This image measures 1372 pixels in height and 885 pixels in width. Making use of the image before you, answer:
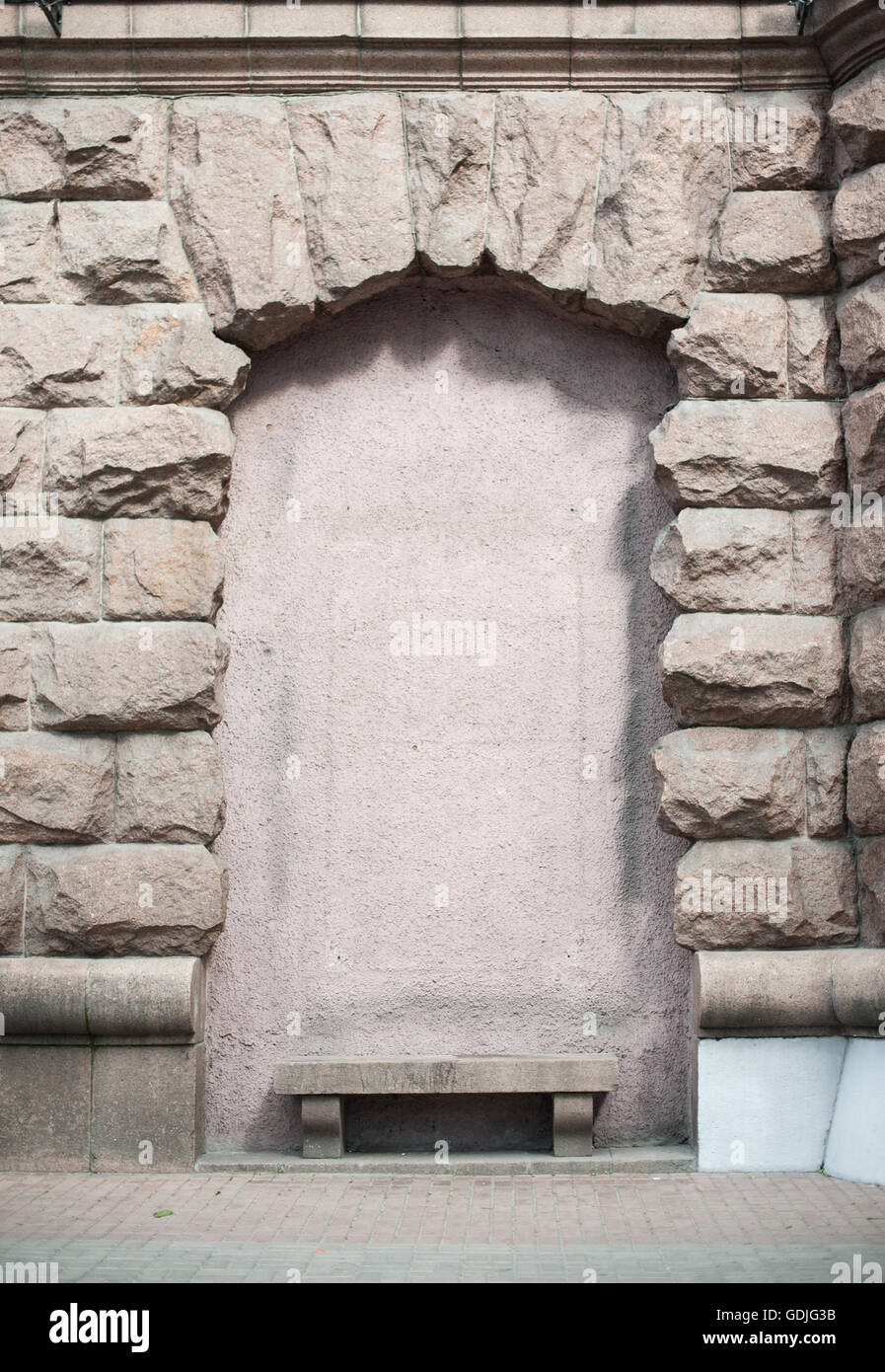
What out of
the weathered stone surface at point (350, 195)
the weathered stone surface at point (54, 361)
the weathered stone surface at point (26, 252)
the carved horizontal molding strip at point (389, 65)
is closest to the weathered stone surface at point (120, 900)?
the weathered stone surface at point (54, 361)

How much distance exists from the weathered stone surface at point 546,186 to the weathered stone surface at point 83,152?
5.25 ft

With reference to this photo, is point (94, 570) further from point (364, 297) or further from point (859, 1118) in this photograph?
point (859, 1118)

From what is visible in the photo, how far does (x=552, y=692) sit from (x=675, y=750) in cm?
68

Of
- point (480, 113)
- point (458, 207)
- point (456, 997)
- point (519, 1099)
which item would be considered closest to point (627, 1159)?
point (519, 1099)

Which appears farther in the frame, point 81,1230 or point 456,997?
point 456,997

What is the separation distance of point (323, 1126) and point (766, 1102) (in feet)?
6.31

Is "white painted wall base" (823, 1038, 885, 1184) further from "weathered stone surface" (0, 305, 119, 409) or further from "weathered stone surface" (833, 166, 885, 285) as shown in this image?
"weathered stone surface" (0, 305, 119, 409)

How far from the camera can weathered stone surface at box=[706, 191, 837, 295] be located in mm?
6359

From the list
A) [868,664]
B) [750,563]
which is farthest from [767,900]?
[750,563]

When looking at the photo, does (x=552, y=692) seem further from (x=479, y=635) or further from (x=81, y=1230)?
(x=81, y=1230)

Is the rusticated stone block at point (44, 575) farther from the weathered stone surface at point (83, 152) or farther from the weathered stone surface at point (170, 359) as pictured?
the weathered stone surface at point (83, 152)

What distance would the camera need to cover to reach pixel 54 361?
20.7 ft

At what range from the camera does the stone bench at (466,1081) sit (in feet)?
19.5

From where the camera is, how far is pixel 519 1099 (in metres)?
6.21
